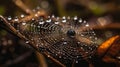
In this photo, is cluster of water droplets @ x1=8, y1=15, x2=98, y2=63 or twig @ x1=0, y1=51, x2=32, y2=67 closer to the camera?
cluster of water droplets @ x1=8, y1=15, x2=98, y2=63

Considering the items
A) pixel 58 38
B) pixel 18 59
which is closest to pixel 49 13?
pixel 18 59

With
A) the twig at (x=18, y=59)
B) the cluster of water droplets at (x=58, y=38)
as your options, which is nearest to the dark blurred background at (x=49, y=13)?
the twig at (x=18, y=59)

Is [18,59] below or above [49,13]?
below

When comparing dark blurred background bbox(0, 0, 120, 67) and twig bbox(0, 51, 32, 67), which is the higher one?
dark blurred background bbox(0, 0, 120, 67)

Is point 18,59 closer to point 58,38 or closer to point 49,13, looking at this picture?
point 58,38

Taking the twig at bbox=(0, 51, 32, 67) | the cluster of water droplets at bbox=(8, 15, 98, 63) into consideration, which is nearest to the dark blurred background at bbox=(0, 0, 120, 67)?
the twig at bbox=(0, 51, 32, 67)

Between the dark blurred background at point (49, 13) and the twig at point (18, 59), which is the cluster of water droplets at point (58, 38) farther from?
the twig at point (18, 59)

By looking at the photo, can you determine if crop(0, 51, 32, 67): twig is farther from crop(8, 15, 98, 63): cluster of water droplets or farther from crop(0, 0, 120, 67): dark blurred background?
crop(8, 15, 98, 63): cluster of water droplets
